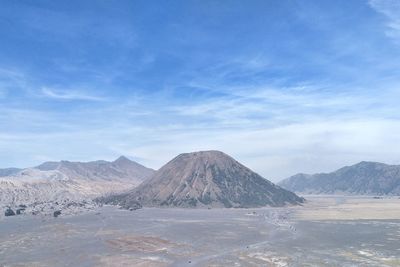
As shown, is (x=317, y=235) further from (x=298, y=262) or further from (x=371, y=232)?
(x=298, y=262)

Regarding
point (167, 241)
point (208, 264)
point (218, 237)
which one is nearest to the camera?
point (208, 264)

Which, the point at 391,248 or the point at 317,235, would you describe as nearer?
the point at 391,248

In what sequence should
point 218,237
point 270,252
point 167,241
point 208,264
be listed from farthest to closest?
point 218,237 < point 167,241 < point 270,252 < point 208,264

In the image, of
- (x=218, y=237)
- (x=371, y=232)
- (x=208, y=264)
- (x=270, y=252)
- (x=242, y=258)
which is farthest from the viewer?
(x=371, y=232)

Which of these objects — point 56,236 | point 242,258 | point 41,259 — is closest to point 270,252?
point 242,258

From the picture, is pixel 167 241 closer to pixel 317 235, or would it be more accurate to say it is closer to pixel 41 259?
pixel 41 259

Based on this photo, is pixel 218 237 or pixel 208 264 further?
pixel 218 237

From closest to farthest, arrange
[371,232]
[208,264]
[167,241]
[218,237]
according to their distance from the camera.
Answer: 1. [208,264]
2. [167,241]
3. [218,237]
4. [371,232]

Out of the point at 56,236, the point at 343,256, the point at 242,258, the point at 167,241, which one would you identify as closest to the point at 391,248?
the point at 343,256
